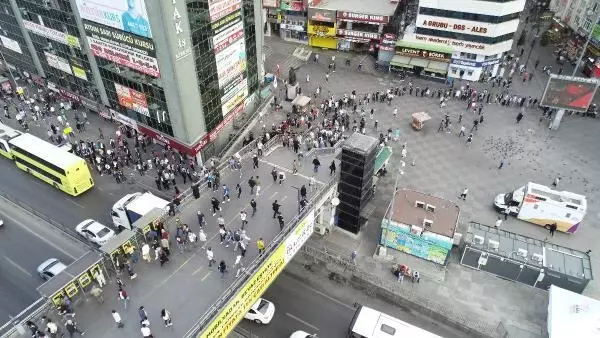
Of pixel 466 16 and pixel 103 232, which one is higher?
pixel 466 16

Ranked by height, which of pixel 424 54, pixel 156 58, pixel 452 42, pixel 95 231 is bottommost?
pixel 95 231

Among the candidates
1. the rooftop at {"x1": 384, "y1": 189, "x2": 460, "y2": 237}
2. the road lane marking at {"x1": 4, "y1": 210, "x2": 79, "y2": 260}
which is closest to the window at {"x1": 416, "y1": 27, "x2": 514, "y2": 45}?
the rooftop at {"x1": 384, "y1": 189, "x2": 460, "y2": 237}

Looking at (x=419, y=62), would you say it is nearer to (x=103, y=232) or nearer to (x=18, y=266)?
(x=103, y=232)

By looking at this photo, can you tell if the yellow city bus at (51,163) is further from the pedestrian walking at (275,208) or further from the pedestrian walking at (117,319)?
the pedestrian walking at (275,208)

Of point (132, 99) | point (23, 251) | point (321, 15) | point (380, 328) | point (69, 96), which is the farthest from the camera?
point (321, 15)

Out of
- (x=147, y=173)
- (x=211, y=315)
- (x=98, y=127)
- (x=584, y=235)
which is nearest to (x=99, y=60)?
(x=98, y=127)

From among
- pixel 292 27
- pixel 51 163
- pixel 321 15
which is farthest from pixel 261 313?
pixel 292 27
